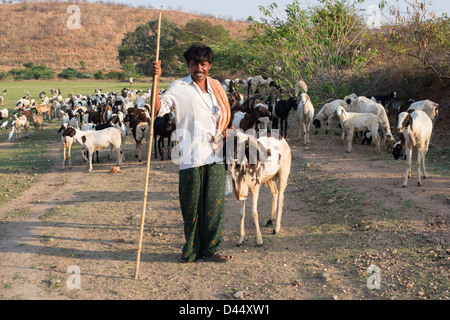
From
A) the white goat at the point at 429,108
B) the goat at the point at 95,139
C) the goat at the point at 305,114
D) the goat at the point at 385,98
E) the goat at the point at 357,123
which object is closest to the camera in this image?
the goat at the point at 95,139

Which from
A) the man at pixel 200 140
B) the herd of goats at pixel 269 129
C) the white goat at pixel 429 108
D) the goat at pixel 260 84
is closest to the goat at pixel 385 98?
the herd of goats at pixel 269 129

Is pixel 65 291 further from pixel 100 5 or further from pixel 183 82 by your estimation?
pixel 100 5

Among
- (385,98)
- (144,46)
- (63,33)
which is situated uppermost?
(63,33)

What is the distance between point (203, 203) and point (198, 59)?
1.59m

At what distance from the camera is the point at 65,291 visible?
183 inches

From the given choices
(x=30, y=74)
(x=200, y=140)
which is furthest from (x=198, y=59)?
(x=30, y=74)

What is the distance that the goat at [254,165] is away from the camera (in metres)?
5.42

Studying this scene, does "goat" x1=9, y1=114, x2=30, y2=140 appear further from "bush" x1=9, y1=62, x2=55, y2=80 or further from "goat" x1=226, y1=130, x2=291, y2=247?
"bush" x1=9, y1=62, x2=55, y2=80

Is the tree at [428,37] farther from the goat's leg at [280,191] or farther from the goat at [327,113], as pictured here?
the goat's leg at [280,191]

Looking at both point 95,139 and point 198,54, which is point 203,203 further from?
point 95,139

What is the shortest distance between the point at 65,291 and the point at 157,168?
21.1ft

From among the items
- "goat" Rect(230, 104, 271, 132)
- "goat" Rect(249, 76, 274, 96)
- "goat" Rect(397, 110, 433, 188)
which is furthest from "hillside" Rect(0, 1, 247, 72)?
"goat" Rect(397, 110, 433, 188)

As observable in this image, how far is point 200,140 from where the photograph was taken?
194 inches
